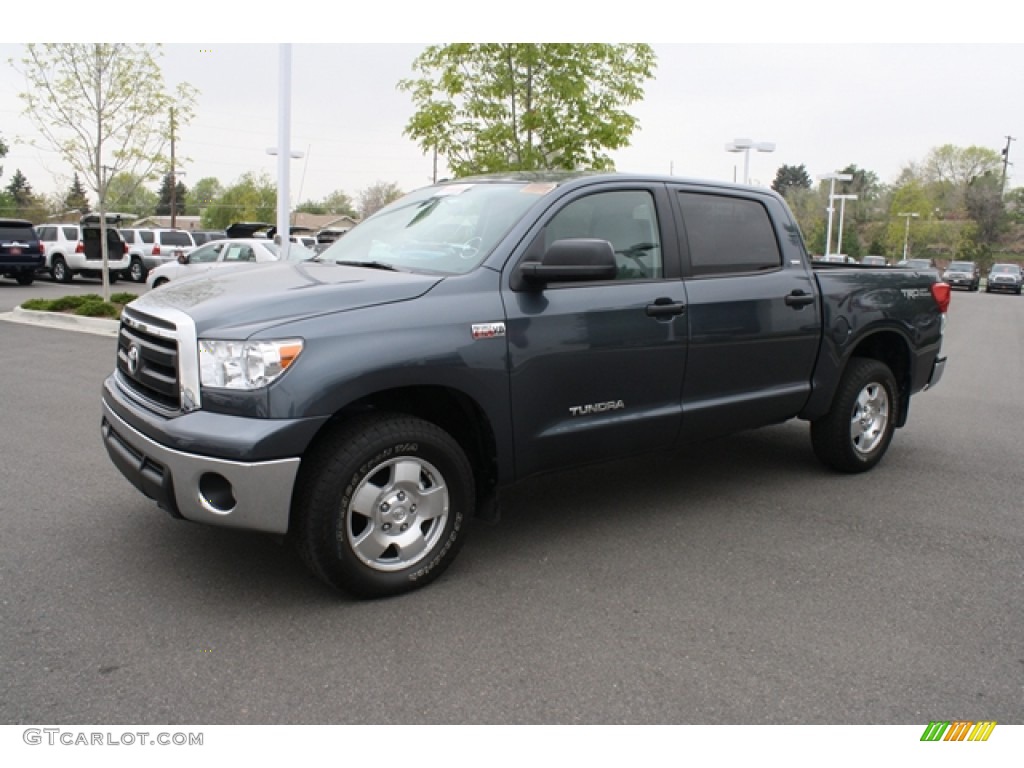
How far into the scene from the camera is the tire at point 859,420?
218 inches

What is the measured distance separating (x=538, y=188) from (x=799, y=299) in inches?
72.8

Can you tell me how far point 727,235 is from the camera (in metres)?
4.97

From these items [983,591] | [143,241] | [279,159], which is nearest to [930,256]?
[143,241]

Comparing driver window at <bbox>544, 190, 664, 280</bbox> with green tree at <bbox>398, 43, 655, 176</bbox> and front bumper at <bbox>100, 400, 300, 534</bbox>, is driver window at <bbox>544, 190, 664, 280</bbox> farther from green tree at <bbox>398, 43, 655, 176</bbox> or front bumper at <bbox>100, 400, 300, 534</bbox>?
green tree at <bbox>398, 43, 655, 176</bbox>

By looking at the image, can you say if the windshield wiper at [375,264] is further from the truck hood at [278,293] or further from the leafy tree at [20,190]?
the leafy tree at [20,190]

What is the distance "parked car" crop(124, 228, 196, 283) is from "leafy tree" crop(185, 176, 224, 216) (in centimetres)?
9256

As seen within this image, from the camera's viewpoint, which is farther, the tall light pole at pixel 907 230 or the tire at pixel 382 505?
the tall light pole at pixel 907 230

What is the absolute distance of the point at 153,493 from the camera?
3465 mm

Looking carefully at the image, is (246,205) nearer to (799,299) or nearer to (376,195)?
(376,195)

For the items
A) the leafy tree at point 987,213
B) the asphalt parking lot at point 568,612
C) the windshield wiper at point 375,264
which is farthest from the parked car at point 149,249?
the leafy tree at point 987,213

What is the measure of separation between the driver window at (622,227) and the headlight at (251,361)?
150 centimetres

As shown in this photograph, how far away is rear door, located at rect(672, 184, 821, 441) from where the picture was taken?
4.68 m

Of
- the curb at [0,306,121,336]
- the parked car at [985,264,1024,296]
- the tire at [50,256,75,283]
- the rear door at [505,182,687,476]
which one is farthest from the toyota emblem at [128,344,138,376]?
the parked car at [985,264,1024,296]

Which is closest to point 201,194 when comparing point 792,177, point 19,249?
point 792,177
